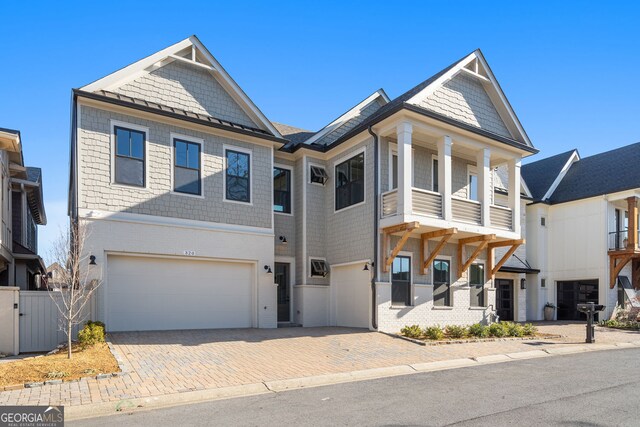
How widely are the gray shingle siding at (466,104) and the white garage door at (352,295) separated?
20.2 feet

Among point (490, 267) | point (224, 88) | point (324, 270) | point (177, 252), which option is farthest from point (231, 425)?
point (490, 267)

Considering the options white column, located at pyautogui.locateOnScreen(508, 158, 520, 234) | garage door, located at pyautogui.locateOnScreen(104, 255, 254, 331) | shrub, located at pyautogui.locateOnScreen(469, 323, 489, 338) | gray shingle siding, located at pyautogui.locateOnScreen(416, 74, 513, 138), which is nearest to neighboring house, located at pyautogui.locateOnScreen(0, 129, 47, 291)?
garage door, located at pyautogui.locateOnScreen(104, 255, 254, 331)

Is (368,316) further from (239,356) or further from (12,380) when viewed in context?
(12,380)

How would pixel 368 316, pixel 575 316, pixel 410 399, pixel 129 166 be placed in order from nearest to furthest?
pixel 410 399 → pixel 129 166 → pixel 368 316 → pixel 575 316

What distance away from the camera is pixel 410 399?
7.43 m

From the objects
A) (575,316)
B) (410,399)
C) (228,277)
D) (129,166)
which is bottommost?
(575,316)

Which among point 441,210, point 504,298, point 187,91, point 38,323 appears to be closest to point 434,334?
point 441,210

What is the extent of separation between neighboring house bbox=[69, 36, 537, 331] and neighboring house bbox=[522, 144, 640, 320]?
7960mm

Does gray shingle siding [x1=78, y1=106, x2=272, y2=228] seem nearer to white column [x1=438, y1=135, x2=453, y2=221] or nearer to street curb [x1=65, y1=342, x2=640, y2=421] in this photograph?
white column [x1=438, y1=135, x2=453, y2=221]

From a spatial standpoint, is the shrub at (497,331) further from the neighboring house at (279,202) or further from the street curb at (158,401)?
the street curb at (158,401)

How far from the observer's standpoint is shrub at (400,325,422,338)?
14.1 m

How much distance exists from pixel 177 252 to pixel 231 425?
8984mm

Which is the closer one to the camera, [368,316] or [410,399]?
[410,399]

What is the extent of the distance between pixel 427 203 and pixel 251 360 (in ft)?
24.6
